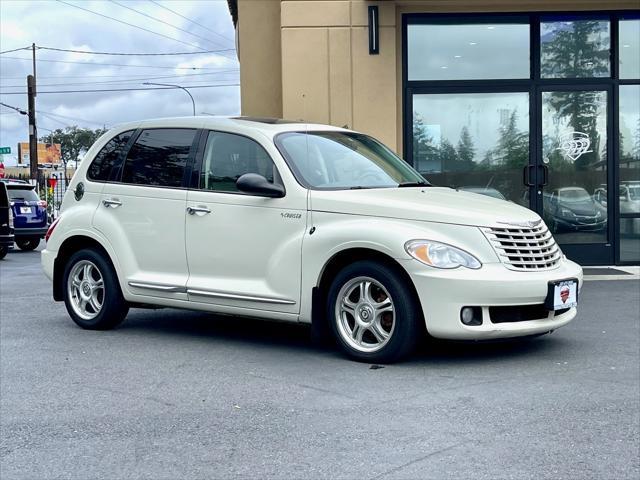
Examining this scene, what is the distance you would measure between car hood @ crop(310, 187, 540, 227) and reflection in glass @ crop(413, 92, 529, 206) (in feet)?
18.8

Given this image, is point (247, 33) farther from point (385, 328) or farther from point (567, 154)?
point (385, 328)

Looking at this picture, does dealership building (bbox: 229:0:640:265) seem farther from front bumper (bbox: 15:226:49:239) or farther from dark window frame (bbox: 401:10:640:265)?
front bumper (bbox: 15:226:49:239)

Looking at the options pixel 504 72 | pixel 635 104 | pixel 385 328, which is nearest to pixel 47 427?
pixel 385 328

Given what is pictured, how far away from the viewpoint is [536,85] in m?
12.4

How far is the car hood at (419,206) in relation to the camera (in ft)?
20.3

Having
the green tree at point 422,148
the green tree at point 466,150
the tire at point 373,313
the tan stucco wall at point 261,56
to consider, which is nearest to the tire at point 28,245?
the tan stucco wall at point 261,56

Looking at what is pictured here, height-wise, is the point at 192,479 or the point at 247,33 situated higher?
the point at 247,33

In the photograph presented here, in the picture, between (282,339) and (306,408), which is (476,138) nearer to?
(282,339)

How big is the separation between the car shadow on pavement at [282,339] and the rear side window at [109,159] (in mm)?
1385

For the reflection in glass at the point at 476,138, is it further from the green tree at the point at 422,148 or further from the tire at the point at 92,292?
the tire at the point at 92,292

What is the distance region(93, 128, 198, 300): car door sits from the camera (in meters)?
7.30

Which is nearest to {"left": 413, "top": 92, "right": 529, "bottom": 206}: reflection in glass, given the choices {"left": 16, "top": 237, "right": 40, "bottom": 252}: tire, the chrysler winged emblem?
the chrysler winged emblem

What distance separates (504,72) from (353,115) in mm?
2184

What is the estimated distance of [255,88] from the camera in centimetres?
1370
